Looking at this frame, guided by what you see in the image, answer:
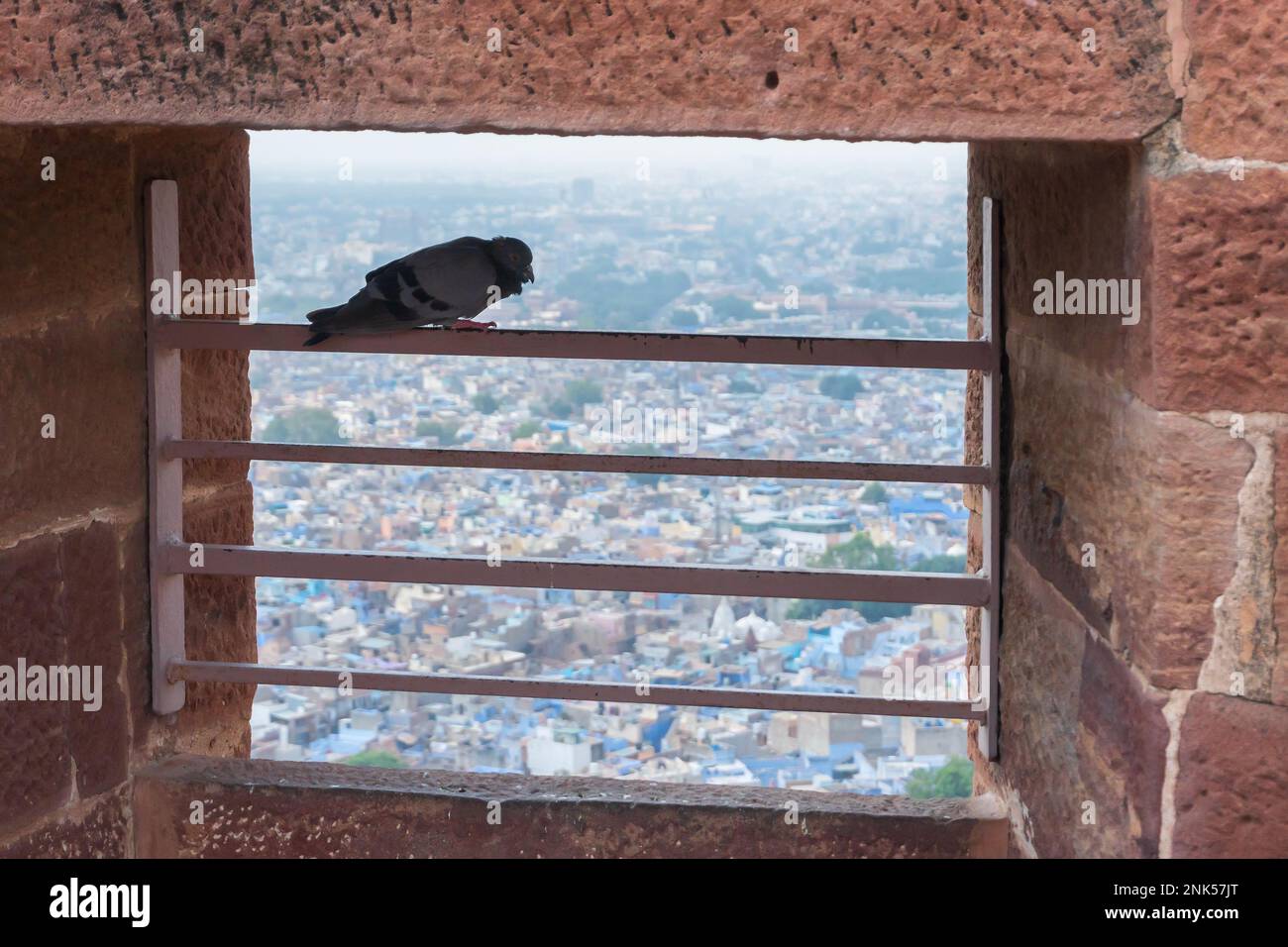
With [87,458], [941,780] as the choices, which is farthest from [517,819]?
[941,780]

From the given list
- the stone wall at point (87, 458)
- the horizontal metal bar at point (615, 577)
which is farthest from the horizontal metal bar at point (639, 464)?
the stone wall at point (87, 458)

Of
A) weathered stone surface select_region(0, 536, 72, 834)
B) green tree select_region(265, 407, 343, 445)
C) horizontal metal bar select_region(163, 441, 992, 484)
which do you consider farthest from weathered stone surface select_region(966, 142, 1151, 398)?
green tree select_region(265, 407, 343, 445)

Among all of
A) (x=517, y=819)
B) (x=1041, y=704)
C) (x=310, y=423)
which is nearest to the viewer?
(x=1041, y=704)

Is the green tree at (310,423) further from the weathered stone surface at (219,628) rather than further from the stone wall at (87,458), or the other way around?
the stone wall at (87,458)

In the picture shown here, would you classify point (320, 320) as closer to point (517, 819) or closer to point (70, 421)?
point (70, 421)

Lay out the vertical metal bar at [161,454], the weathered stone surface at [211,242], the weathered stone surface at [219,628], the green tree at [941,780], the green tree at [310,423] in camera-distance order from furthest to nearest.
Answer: the green tree at [310,423]
the green tree at [941,780]
the weathered stone surface at [219,628]
the weathered stone surface at [211,242]
the vertical metal bar at [161,454]

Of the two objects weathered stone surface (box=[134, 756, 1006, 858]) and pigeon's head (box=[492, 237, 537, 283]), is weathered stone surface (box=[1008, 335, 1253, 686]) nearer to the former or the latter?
weathered stone surface (box=[134, 756, 1006, 858])
